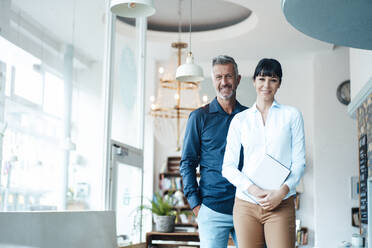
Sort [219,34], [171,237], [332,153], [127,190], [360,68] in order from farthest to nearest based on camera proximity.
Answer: [332,153]
[219,34]
[360,68]
[127,190]
[171,237]

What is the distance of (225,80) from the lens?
7.92 feet

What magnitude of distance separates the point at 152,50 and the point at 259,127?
6285 mm

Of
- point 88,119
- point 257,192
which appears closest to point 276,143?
point 257,192

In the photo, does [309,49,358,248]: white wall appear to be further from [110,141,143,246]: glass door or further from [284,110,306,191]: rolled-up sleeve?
[284,110,306,191]: rolled-up sleeve

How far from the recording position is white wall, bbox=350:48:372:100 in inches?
201

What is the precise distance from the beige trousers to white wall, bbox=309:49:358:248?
19.7 ft

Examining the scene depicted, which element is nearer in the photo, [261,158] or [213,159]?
[261,158]

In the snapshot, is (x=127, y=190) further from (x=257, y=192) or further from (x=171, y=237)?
(x=257, y=192)

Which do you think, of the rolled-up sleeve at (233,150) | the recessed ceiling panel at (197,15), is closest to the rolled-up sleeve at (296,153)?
the rolled-up sleeve at (233,150)

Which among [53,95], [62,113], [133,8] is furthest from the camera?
[62,113]

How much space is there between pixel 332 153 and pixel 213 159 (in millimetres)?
5703

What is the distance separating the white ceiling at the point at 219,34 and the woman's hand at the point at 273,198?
11.7ft

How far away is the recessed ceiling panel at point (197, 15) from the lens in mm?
6982

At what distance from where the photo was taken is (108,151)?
4.50 m
